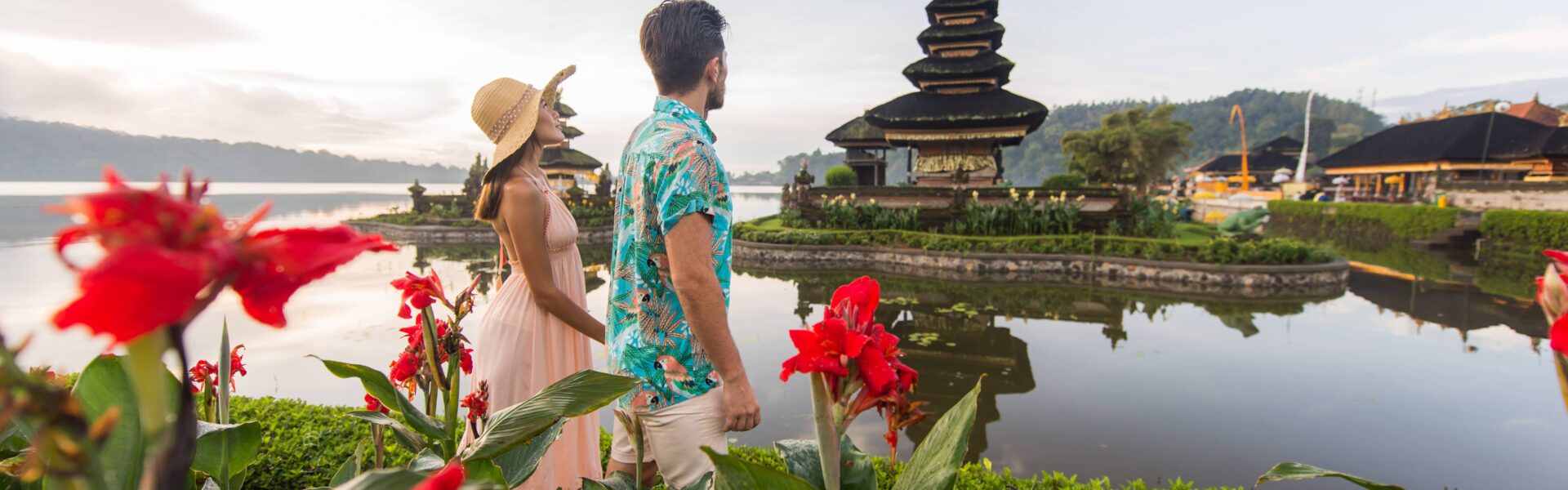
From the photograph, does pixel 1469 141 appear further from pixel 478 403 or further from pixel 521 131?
pixel 478 403

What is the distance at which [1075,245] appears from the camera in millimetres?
11898

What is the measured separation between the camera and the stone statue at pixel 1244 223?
38.9 ft

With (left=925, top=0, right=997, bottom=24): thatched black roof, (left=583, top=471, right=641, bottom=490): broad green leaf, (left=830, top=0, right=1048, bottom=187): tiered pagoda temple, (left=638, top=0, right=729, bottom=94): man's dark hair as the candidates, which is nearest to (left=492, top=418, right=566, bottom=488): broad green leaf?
(left=583, top=471, right=641, bottom=490): broad green leaf

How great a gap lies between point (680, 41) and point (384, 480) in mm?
1299

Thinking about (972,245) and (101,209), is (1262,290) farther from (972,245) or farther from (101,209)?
(101,209)

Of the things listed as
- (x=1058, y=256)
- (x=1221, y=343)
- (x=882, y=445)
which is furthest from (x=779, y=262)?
(x=882, y=445)

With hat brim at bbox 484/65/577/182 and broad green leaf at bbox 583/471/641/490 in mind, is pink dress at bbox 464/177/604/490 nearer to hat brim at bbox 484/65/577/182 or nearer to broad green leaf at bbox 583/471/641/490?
hat brim at bbox 484/65/577/182

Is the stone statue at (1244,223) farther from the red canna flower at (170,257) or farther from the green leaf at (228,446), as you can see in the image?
the red canna flower at (170,257)

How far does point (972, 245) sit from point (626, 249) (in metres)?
11.3

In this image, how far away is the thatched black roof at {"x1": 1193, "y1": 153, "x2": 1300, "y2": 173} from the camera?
38.6m

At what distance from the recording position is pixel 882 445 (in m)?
4.29

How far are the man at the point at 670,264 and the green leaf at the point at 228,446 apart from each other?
792 millimetres

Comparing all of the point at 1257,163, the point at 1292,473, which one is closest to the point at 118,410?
the point at 1292,473

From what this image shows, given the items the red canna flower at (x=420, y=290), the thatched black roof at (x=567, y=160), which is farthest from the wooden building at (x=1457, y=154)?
the thatched black roof at (x=567, y=160)
